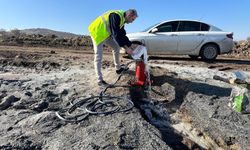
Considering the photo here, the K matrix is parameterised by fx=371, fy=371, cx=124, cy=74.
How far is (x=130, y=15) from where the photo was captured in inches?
300

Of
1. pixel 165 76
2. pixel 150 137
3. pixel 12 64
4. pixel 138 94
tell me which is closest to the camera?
pixel 150 137

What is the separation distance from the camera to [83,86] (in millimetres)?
8039

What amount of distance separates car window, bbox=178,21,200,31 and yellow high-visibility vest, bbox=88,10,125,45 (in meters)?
6.30

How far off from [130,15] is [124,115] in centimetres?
247

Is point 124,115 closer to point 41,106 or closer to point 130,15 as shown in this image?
point 41,106

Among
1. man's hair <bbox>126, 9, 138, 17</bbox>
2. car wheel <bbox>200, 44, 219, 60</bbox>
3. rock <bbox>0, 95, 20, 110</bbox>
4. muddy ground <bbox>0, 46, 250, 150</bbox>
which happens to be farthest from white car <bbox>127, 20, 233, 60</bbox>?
rock <bbox>0, 95, 20, 110</bbox>

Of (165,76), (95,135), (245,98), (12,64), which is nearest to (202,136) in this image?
(245,98)

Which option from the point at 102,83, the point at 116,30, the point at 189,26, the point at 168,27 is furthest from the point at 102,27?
the point at 189,26

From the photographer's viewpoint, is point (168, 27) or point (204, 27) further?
point (204, 27)

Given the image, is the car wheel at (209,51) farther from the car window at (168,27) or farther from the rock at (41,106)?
the rock at (41,106)

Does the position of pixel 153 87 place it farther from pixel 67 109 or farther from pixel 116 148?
pixel 116 148

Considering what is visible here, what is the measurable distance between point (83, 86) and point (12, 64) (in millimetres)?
4688

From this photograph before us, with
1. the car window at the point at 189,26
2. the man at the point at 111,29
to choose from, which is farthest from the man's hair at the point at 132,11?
the car window at the point at 189,26

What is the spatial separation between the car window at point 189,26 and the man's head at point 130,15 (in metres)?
6.22
